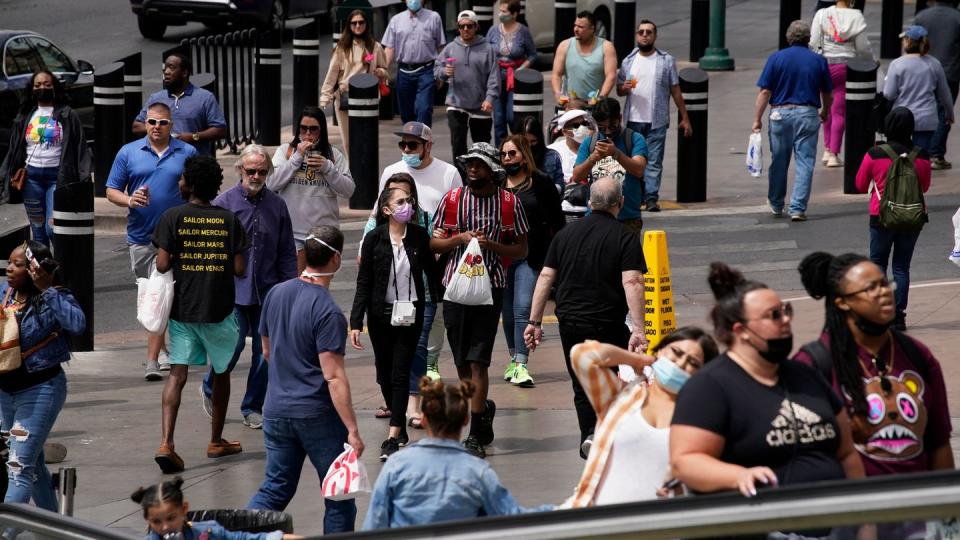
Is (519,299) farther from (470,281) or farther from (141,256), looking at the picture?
(141,256)

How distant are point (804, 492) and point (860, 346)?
1417mm

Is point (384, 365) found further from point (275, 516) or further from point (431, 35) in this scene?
point (431, 35)

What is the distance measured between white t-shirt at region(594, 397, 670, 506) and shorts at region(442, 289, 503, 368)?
12.1 feet

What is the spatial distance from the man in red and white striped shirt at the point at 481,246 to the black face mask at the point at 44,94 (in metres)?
4.65

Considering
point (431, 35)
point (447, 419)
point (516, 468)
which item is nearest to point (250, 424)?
point (516, 468)

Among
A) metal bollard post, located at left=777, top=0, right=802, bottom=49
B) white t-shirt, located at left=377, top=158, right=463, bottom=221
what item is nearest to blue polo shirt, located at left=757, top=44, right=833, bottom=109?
white t-shirt, located at left=377, top=158, right=463, bottom=221

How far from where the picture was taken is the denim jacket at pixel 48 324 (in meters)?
8.38

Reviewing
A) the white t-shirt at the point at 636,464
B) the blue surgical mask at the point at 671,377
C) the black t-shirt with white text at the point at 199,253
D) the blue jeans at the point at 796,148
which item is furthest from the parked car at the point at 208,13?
the white t-shirt at the point at 636,464

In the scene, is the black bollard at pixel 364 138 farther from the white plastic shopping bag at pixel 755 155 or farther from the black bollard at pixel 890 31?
the black bollard at pixel 890 31

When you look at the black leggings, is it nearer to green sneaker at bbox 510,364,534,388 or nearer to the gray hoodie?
green sneaker at bbox 510,364,534,388

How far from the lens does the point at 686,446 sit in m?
5.29

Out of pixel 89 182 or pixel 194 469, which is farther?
pixel 89 182

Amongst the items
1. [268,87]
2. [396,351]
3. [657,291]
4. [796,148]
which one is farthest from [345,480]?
[268,87]

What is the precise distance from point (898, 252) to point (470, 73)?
20.9 ft
